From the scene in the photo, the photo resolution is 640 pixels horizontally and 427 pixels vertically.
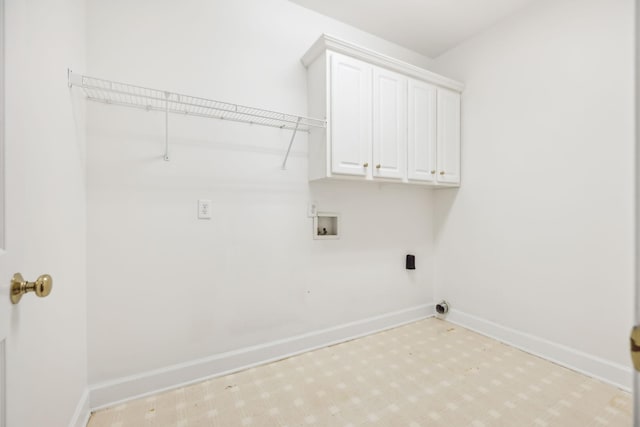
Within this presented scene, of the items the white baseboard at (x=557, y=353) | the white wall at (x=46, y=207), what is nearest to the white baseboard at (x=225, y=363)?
the white wall at (x=46, y=207)

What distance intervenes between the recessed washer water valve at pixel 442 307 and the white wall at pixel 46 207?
2.65 metres

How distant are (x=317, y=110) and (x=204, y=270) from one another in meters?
1.31

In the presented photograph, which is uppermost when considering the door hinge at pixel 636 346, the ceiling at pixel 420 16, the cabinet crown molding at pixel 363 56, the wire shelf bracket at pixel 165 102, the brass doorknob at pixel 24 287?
the ceiling at pixel 420 16

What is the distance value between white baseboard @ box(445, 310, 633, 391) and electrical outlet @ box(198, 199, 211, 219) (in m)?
2.33

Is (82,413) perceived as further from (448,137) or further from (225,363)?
(448,137)

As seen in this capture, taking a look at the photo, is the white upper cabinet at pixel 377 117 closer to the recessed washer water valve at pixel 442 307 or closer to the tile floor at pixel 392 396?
the recessed washer water valve at pixel 442 307

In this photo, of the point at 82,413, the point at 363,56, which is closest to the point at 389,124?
the point at 363,56

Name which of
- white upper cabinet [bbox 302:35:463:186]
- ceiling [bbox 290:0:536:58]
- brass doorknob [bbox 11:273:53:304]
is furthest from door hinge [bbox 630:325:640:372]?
ceiling [bbox 290:0:536:58]

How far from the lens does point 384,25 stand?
2.32 metres

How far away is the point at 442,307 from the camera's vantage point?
8.70 feet

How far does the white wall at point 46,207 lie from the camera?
0.76m

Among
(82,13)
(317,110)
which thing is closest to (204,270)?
(317,110)

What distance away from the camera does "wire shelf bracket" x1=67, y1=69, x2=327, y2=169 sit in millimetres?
1349

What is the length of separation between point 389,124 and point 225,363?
2.02 metres
